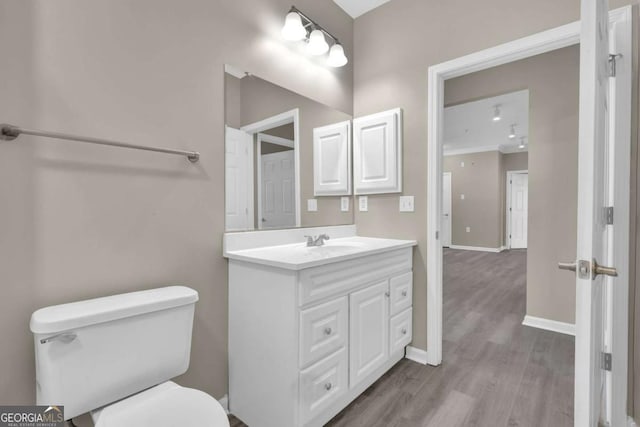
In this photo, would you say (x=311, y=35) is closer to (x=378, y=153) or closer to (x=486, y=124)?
(x=378, y=153)

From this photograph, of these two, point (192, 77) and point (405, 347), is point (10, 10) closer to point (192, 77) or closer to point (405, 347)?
point (192, 77)

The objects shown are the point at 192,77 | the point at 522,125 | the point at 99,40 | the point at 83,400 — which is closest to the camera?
the point at 83,400

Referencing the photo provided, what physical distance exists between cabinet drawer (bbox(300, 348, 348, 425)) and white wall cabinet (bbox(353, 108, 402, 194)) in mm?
1278

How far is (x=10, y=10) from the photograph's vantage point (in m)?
1.00

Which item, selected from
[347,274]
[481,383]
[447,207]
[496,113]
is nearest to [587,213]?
[347,274]

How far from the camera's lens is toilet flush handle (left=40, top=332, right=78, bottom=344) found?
91 cm

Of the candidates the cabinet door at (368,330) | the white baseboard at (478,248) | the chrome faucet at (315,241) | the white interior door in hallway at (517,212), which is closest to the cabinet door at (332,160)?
the chrome faucet at (315,241)

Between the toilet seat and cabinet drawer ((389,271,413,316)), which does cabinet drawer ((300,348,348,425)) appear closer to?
the toilet seat

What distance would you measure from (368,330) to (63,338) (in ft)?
4.50

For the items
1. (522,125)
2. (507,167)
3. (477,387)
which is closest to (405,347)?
(477,387)

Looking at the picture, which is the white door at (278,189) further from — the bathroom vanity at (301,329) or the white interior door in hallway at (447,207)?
the white interior door in hallway at (447,207)

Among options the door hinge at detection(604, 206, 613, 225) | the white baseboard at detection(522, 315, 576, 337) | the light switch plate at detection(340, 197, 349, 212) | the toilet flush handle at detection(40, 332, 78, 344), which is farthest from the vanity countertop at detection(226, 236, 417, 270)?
the white baseboard at detection(522, 315, 576, 337)

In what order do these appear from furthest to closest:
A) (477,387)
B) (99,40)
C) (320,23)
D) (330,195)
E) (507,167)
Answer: (507,167)
(330,195)
(320,23)
(477,387)
(99,40)

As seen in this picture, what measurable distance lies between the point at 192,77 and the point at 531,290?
3.36 metres
